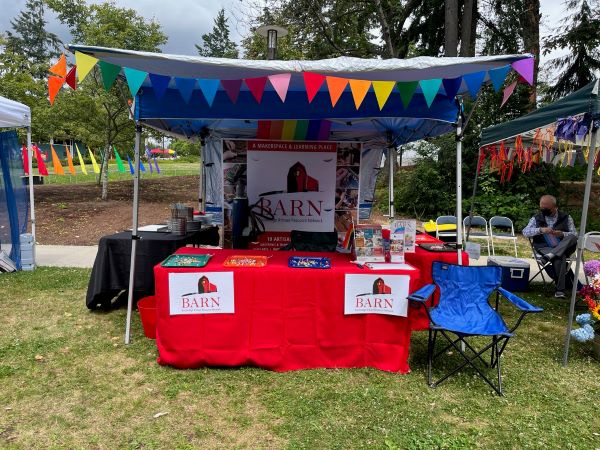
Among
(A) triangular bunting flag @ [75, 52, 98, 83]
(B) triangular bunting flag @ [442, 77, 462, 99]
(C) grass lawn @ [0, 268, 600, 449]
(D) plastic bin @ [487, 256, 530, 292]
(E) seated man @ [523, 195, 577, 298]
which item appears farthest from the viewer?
(D) plastic bin @ [487, 256, 530, 292]

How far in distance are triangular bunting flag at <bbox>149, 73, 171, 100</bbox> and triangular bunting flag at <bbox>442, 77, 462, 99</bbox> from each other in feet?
7.36

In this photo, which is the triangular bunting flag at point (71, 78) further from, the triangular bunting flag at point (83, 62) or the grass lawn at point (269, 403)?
the grass lawn at point (269, 403)

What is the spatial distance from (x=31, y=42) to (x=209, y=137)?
5877 cm

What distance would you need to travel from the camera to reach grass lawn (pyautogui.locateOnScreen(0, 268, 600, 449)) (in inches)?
99.7

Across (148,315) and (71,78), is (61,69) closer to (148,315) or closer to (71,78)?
(71,78)

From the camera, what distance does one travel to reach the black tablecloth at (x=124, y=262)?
170 inches

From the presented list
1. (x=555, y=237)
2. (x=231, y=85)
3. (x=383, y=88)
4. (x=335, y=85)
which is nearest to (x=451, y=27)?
(x=555, y=237)

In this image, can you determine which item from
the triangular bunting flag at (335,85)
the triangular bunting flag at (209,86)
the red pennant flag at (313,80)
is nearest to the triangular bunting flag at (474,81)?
the triangular bunting flag at (335,85)

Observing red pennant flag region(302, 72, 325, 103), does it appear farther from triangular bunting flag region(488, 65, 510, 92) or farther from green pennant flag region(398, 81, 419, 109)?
triangular bunting flag region(488, 65, 510, 92)

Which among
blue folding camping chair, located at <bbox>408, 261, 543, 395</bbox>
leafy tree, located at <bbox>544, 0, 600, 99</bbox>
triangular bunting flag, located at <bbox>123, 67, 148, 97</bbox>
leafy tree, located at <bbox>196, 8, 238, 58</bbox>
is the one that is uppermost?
leafy tree, located at <bbox>196, 8, 238, 58</bbox>

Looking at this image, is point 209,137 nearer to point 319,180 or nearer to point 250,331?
point 319,180

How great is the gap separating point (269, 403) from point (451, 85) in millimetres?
2868

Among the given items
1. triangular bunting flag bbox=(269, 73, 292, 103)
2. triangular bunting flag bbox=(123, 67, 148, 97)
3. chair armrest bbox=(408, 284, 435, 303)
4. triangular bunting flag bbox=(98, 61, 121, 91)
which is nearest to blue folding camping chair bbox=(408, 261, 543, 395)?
chair armrest bbox=(408, 284, 435, 303)

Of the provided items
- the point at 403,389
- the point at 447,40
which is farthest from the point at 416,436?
the point at 447,40
